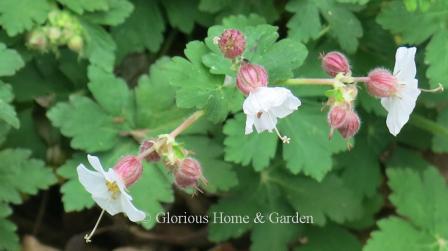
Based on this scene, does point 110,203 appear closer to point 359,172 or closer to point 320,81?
point 320,81

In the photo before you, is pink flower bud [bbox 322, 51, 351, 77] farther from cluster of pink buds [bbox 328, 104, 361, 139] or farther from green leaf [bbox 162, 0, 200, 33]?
green leaf [bbox 162, 0, 200, 33]

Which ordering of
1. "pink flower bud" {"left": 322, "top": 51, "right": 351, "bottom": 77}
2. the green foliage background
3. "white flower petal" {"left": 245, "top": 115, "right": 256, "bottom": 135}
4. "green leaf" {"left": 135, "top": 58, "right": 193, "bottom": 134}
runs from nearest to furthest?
"white flower petal" {"left": 245, "top": 115, "right": 256, "bottom": 135} → "pink flower bud" {"left": 322, "top": 51, "right": 351, "bottom": 77} → the green foliage background → "green leaf" {"left": 135, "top": 58, "right": 193, "bottom": 134}

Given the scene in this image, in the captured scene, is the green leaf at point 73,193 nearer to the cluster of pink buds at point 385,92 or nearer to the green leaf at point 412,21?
the cluster of pink buds at point 385,92

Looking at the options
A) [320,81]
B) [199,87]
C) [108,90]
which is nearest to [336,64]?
[320,81]

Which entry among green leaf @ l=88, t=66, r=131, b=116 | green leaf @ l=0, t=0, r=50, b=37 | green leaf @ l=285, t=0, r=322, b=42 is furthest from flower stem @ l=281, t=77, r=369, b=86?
green leaf @ l=0, t=0, r=50, b=37

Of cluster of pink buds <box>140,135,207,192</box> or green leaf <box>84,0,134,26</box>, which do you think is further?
green leaf <box>84,0,134,26</box>

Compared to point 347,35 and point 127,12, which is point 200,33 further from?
point 347,35

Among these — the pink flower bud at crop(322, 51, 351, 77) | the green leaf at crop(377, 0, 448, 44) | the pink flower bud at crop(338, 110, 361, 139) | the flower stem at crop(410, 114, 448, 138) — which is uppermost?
the pink flower bud at crop(322, 51, 351, 77)

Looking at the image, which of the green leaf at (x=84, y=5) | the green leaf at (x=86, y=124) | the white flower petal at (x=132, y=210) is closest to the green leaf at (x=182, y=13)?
the green leaf at (x=84, y=5)
